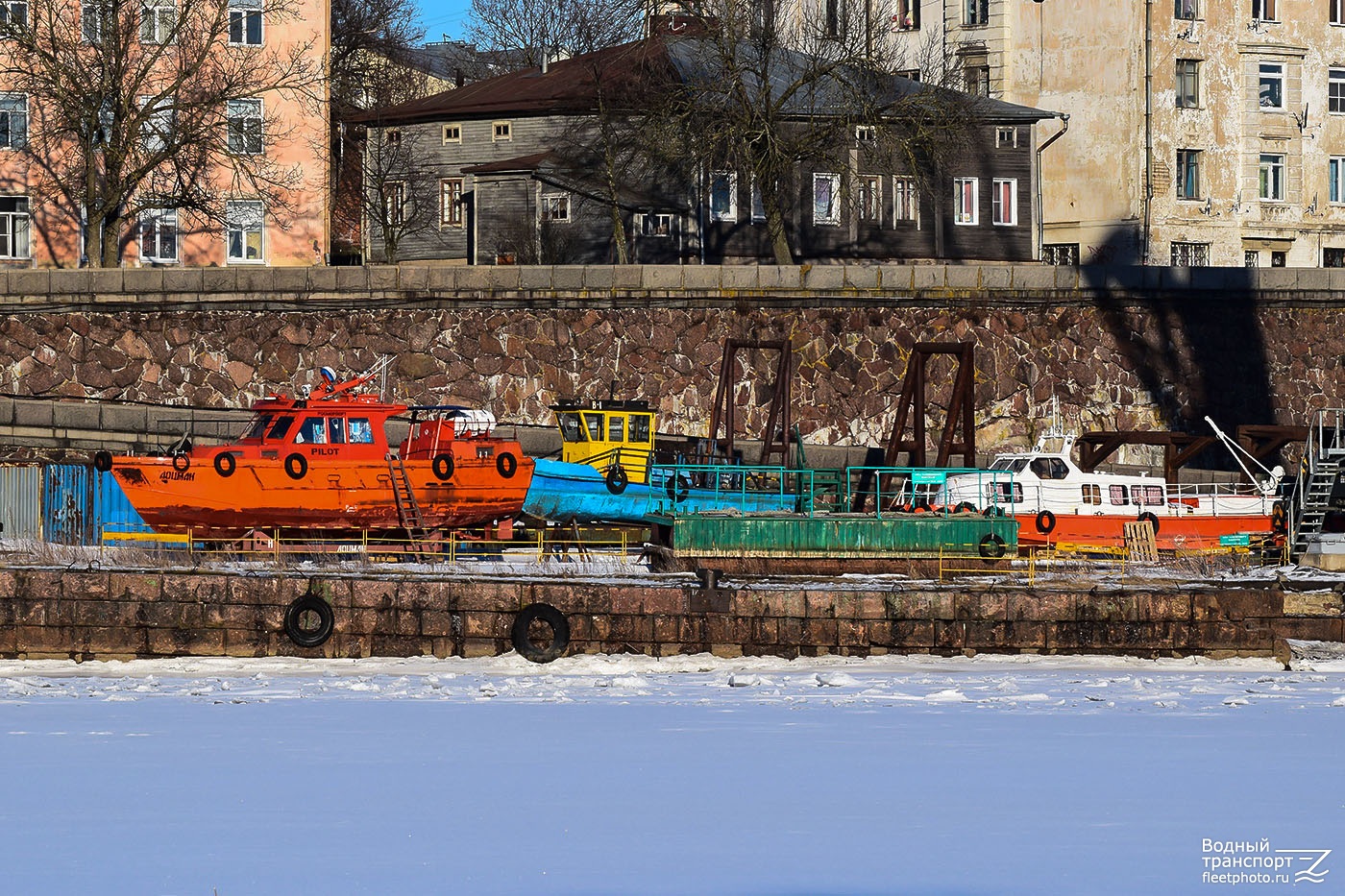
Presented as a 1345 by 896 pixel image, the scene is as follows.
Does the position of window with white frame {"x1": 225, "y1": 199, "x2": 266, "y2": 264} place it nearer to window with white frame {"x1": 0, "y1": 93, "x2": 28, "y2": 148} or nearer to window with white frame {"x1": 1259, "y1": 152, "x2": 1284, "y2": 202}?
window with white frame {"x1": 0, "y1": 93, "x2": 28, "y2": 148}

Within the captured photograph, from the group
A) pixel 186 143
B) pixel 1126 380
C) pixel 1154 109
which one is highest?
pixel 1154 109

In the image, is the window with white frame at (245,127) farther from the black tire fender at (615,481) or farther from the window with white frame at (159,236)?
the black tire fender at (615,481)

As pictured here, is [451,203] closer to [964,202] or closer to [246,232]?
[246,232]

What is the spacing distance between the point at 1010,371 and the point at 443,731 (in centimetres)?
2662

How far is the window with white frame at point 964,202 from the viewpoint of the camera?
56562 millimetres

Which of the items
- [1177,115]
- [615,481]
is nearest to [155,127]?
[615,481]

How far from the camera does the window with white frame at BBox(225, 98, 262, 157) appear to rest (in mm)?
43781

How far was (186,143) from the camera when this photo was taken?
4197 centimetres

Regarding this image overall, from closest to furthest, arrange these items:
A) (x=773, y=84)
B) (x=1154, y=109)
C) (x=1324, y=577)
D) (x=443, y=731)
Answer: (x=443, y=731) → (x=1324, y=577) → (x=773, y=84) → (x=1154, y=109)

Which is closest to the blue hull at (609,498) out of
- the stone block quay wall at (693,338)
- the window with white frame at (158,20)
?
the stone block quay wall at (693,338)

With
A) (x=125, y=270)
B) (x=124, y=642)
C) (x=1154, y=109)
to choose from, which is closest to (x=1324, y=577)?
(x=124, y=642)

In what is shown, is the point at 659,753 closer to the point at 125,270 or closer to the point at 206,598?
the point at 206,598

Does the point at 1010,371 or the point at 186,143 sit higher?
the point at 186,143

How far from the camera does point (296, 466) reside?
28000mm
